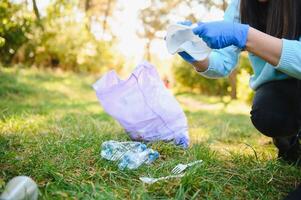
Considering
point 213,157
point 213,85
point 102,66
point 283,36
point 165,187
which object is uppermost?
point 283,36

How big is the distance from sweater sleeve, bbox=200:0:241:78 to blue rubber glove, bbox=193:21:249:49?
1.37ft

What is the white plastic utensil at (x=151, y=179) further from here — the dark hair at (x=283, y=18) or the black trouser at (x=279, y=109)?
the dark hair at (x=283, y=18)

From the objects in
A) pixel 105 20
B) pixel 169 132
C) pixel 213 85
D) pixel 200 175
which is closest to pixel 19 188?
pixel 200 175

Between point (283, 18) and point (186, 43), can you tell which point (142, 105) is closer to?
point (186, 43)

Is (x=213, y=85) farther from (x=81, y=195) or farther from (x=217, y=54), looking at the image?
(x=81, y=195)

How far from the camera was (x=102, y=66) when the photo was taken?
12.6m

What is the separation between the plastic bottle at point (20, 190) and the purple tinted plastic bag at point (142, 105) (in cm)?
98

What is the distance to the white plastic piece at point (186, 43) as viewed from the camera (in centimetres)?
173

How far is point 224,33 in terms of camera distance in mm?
1511

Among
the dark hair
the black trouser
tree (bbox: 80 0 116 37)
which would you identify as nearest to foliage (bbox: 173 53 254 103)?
tree (bbox: 80 0 116 37)

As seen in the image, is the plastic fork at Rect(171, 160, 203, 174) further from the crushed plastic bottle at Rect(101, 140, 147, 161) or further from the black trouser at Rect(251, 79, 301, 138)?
the black trouser at Rect(251, 79, 301, 138)

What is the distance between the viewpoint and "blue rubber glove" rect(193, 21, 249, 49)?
1.50m

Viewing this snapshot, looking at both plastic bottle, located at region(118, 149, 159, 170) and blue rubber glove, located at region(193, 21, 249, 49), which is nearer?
blue rubber glove, located at region(193, 21, 249, 49)

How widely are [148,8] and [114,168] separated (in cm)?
1640
